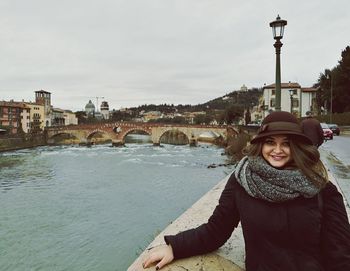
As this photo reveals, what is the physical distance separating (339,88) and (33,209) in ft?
121

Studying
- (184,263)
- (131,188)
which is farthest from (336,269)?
(131,188)

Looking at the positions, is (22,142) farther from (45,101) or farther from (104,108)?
(104,108)

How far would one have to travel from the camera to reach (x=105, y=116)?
466 feet

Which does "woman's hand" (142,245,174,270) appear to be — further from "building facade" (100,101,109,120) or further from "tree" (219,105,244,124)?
"building facade" (100,101,109,120)

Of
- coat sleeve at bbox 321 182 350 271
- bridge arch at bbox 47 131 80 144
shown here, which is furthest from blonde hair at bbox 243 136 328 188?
bridge arch at bbox 47 131 80 144

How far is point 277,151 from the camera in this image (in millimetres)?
1849

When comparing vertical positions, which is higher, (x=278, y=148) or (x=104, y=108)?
(x=104, y=108)

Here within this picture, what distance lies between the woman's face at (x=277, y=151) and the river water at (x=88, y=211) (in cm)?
784

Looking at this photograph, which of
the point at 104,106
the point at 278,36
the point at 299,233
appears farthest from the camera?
the point at 104,106

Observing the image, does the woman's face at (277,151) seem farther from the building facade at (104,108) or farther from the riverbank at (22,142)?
the building facade at (104,108)

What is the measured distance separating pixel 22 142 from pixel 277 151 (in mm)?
51710

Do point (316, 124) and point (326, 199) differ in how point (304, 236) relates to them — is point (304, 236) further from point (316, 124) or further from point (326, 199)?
point (316, 124)

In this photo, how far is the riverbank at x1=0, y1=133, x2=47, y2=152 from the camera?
44.7 metres

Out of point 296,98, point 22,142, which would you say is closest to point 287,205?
point 22,142
